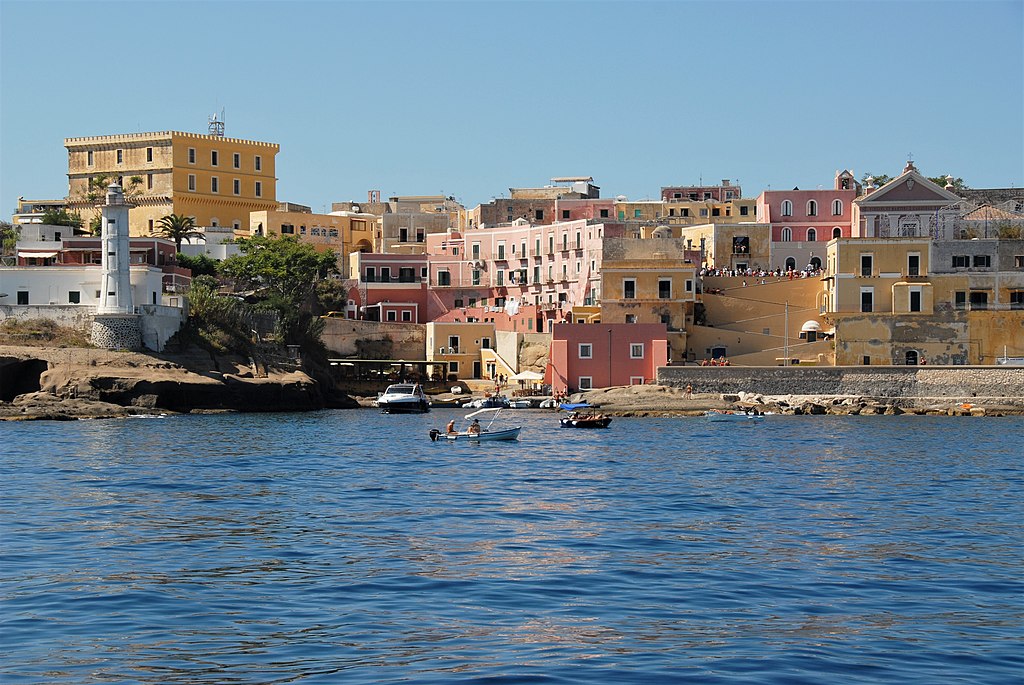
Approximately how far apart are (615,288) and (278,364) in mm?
18572

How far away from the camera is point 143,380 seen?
2522 inches

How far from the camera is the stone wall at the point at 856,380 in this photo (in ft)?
220

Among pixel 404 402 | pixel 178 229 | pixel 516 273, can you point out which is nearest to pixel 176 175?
pixel 178 229

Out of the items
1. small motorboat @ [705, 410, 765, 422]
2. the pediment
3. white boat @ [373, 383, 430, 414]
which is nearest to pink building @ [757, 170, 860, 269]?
the pediment

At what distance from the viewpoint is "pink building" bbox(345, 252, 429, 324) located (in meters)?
91.9

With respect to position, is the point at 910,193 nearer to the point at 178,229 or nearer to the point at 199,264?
the point at 199,264

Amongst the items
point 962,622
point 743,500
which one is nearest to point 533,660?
point 962,622

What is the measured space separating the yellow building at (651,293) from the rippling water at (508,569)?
3212 centimetres

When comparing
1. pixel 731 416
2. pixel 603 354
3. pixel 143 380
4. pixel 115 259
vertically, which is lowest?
pixel 731 416

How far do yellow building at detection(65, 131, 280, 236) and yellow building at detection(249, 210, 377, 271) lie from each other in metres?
3.77

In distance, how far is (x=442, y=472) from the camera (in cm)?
3944

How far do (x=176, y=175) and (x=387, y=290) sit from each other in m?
20.7

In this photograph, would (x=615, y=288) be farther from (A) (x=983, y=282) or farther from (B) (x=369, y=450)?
(B) (x=369, y=450)

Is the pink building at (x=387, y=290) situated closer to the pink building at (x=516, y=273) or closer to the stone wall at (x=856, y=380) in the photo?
the pink building at (x=516, y=273)
